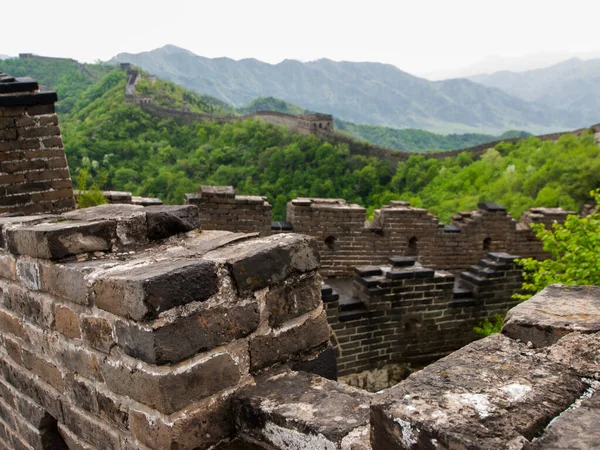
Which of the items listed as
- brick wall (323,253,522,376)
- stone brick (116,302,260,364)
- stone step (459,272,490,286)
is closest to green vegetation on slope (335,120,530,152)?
stone step (459,272,490,286)

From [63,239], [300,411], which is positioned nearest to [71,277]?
[63,239]

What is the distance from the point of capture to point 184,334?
168 centimetres

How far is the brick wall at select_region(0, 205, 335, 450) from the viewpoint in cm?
167

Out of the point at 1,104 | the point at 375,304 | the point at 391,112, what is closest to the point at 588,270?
the point at 375,304

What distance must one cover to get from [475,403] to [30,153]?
4.05 meters

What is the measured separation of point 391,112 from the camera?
167 meters

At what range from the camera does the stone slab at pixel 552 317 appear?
1.76m

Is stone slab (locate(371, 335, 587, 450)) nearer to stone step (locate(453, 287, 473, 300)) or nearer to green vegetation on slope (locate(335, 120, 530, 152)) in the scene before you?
stone step (locate(453, 287, 473, 300))

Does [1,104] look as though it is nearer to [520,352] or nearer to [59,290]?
[59,290]

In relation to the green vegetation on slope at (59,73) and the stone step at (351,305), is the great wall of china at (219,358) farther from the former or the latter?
the green vegetation on slope at (59,73)

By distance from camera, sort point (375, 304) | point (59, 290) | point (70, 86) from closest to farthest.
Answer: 1. point (59, 290)
2. point (375, 304)
3. point (70, 86)

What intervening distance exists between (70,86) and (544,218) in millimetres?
76197

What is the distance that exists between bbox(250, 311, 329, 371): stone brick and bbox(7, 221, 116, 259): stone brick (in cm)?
79

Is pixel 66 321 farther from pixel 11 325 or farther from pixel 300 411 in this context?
pixel 300 411
